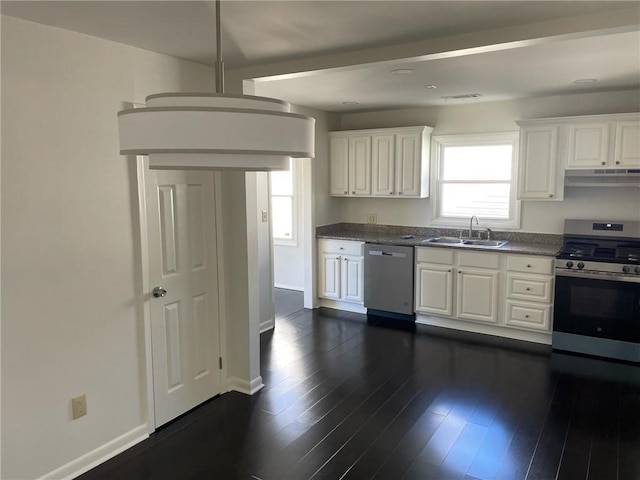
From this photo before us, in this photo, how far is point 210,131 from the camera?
1.16 metres

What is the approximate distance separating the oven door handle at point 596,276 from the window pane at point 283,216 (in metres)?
3.56

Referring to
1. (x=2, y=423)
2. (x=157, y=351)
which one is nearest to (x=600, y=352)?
(x=157, y=351)

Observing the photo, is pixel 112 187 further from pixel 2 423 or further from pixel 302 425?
pixel 302 425

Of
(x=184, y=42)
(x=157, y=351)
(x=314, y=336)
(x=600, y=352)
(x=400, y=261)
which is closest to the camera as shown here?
(x=184, y=42)

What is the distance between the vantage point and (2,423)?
7.50 feet

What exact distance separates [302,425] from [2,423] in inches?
65.3

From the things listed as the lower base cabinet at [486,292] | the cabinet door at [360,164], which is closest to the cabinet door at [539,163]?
the lower base cabinet at [486,292]

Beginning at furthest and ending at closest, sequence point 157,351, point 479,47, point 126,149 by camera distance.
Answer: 1. point 157,351
2. point 479,47
3. point 126,149

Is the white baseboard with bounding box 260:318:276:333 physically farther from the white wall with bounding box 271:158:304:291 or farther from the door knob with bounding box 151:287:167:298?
the door knob with bounding box 151:287:167:298

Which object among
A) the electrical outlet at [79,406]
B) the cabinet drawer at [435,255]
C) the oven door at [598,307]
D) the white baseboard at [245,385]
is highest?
the cabinet drawer at [435,255]

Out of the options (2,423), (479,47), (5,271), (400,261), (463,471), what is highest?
(479,47)

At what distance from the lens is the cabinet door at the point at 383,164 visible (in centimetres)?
550

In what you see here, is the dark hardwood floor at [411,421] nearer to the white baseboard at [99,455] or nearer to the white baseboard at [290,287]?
the white baseboard at [99,455]

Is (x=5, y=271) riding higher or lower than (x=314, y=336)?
higher
